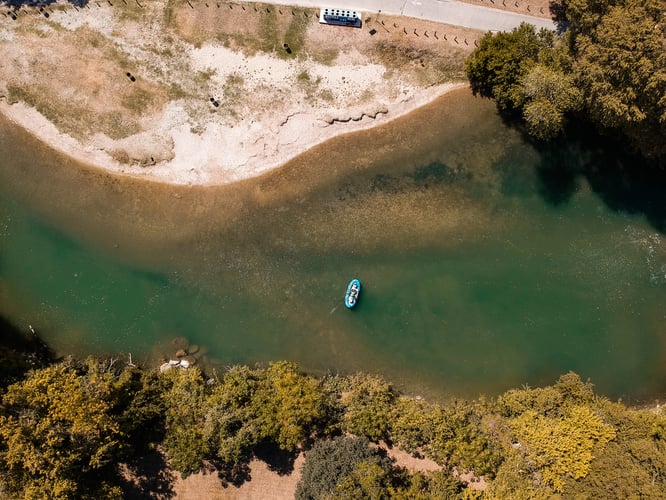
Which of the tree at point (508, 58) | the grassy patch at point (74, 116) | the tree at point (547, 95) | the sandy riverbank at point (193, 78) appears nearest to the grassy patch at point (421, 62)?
the sandy riverbank at point (193, 78)

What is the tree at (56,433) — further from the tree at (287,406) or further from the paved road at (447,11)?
the paved road at (447,11)

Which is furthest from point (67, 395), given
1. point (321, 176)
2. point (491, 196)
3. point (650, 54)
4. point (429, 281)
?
point (650, 54)

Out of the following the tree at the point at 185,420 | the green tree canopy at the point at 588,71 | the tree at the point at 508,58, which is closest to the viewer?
the green tree canopy at the point at 588,71

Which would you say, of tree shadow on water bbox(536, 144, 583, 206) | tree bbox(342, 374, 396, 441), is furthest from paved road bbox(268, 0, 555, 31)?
tree bbox(342, 374, 396, 441)

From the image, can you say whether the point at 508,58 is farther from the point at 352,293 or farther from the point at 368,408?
the point at 368,408

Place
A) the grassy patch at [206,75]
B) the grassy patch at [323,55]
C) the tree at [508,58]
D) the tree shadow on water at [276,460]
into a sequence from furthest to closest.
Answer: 1. the grassy patch at [323,55]
2. the grassy patch at [206,75]
3. the tree shadow on water at [276,460]
4. the tree at [508,58]

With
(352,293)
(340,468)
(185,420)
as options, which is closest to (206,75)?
(352,293)

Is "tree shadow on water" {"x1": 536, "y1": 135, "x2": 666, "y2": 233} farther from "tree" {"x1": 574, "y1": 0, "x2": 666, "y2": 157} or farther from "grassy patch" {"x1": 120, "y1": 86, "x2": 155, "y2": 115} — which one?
"grassy patch" {"x1": 120, "y1": 86, "x2": 155, "y2": 115}
